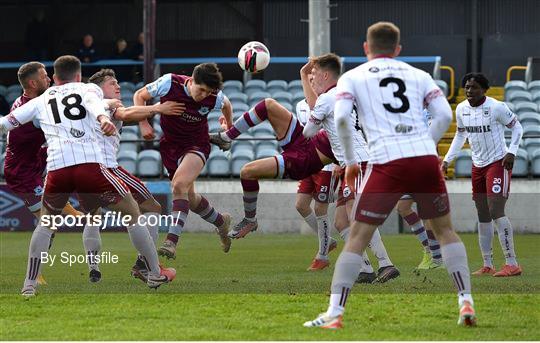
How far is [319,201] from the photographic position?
46.3 feet

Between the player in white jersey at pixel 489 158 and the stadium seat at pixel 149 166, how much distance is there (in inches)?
363

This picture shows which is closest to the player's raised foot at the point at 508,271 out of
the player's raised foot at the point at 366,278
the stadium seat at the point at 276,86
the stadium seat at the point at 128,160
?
the player's raised foot at the point at 366,278

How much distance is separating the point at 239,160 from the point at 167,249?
9743mm

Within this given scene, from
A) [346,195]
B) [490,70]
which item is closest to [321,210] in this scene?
[346,195]

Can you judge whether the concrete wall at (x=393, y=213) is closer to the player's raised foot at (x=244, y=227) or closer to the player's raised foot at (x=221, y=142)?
the player's raised foot at (x=244, y=227)

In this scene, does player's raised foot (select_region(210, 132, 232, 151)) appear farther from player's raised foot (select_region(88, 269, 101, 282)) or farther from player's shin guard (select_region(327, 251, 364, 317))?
player's shin guard (select_region(327, 251, 364, 317))

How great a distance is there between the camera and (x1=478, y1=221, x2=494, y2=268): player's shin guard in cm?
1307

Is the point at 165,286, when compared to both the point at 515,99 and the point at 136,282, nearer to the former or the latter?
the point at 136,282

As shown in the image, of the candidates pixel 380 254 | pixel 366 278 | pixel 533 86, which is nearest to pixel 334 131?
pixel 380 254

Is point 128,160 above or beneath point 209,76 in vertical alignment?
beneath

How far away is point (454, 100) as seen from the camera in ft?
82.7

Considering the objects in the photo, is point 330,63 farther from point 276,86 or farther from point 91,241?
point 276,86

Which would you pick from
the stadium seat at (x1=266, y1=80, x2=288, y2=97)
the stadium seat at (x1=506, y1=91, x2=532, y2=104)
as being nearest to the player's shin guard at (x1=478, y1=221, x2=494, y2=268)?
the stadium seat at (x1=506, y1=91, x2=532, y2=104)

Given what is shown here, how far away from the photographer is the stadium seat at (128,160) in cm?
2180
